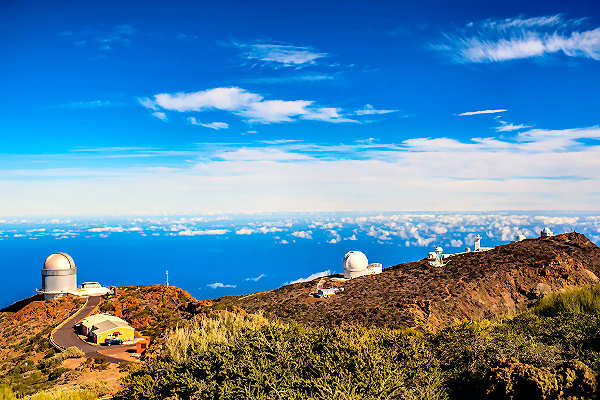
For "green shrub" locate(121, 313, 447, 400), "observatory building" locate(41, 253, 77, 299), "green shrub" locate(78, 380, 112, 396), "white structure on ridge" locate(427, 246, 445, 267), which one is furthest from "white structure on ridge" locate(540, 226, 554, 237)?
"observatory building" locate(41, 253, 77, 299)

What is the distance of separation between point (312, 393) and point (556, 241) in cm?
6315

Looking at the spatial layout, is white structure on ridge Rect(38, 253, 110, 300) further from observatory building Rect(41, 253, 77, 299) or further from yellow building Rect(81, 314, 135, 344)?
yellow building Rect(81, 314, 135, 344)

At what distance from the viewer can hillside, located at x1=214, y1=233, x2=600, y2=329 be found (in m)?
40.9

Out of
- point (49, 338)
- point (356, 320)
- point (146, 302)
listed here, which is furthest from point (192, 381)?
point (146, 302)

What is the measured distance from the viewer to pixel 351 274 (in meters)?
65.4

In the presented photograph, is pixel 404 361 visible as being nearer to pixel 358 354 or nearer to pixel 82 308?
pixel 358 354

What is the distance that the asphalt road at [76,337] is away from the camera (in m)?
33.1

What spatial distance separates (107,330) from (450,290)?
3761 centimetres

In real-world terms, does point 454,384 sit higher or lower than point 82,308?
lower

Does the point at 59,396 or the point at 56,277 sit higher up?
the point at 56,277

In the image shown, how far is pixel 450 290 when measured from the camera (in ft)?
149

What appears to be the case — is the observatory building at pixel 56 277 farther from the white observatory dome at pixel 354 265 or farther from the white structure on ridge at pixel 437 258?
the white structure on ridge at pixel 437 258

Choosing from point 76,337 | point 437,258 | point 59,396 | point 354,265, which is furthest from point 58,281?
point 437,258

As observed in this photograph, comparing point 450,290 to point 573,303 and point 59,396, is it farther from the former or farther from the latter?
point 59,396
